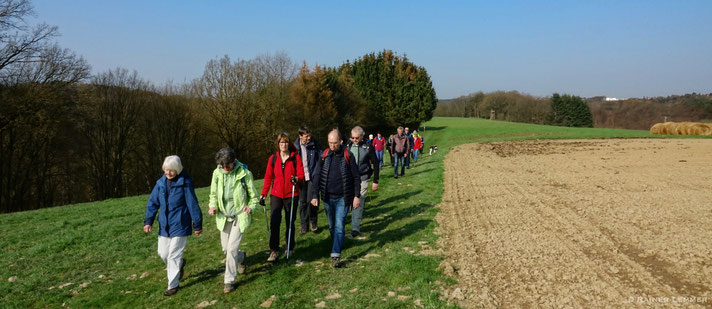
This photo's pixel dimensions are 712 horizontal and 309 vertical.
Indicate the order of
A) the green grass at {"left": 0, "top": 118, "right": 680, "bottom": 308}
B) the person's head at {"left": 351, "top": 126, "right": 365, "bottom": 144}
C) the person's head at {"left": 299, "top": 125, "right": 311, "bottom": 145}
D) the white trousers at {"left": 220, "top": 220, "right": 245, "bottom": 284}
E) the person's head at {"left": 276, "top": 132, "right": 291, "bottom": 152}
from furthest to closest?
the person's head at {"left": 351, "top": 126, "right": 365, "bottom": 144}, the person's head at {"left": 299, "top": 125, "right": 311, "bottom": 145}, the person's head at {"left": 276, "top": 132, "right": 291, "bottom": 152}, the white trousers at {"left": 220, "top": 220, "right": 245, "bottom": 284}, the green grass at {"left": 0, "top": 118, "right": 680, "bottom": 308}

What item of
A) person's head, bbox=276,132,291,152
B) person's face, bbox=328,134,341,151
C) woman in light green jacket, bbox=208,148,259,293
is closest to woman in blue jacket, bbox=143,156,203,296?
woman in light green jacket, bbox=208,148,259,293

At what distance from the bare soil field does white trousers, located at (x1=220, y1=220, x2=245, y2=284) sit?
298 centimetres

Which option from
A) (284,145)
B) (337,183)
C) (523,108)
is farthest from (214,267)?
(523,108)

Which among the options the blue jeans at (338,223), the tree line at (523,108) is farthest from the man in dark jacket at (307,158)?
the tree line at (523,108)

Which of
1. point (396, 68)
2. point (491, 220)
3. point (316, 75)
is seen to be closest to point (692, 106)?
point (396, 68)

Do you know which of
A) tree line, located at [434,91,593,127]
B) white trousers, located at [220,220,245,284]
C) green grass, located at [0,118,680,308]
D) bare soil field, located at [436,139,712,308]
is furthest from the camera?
tree line, located at [434,91,593,127]

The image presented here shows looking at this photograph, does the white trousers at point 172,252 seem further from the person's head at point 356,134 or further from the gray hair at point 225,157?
the person's head at point 356,134

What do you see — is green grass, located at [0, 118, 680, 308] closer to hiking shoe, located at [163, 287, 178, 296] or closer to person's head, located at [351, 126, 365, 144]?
hiking shoe, located at [163, 287, 178, 296]

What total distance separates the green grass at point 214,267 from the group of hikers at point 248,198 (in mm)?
370

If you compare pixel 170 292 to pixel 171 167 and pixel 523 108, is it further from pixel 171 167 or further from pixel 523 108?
pixel 523 108

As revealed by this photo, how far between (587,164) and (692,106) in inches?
3246

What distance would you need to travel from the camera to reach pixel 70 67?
2583 centimetres

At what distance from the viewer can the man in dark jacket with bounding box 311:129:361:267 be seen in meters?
6.28

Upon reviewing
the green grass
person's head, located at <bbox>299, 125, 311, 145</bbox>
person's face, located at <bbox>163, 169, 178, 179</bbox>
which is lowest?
the green grass
